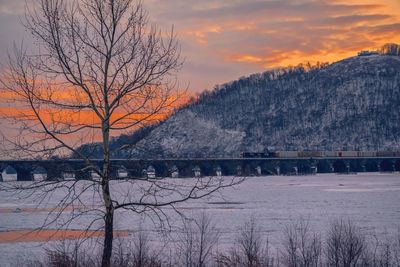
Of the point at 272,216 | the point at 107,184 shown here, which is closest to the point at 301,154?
the point at 272,216

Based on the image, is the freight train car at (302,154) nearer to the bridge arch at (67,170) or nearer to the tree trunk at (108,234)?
the bridge arch at (67,170)

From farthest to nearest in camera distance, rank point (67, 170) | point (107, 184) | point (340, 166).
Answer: point (340, 166)
point (67, 170)
point (107, 184)

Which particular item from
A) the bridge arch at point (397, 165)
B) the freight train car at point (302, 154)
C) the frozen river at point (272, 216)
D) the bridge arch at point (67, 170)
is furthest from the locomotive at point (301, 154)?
the bridge arch at point (67, 170)

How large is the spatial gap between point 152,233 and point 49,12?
17932mm

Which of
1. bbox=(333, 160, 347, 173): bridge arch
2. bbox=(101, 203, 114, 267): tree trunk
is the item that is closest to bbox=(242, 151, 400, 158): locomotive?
bbox=(333, 160, 347, 173): bridge arch

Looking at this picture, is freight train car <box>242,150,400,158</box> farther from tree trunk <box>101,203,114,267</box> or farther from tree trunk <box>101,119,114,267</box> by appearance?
tree trunk <box>101,119,114,267</box>

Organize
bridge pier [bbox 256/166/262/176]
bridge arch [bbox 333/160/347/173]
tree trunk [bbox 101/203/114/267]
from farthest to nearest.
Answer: bridge arch [bbox 333/160/347/173], bridge pier [bbox 256/166/262/176], tree trunk [bbox 101/203/114/267]

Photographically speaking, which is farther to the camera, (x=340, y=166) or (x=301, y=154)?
(x=301, y=154)

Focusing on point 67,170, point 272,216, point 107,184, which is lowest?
point 272,216

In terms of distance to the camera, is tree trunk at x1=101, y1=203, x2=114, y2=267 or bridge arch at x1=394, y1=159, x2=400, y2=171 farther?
bridge arch at x1=394, y1=159, x2=400, y2=171

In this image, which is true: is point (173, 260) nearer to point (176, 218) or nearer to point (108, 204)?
point (108, 204)

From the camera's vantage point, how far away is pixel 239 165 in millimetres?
143625

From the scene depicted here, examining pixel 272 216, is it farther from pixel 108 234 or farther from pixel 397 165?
pixel 397 165

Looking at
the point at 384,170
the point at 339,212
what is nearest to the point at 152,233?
the point at 339,212
